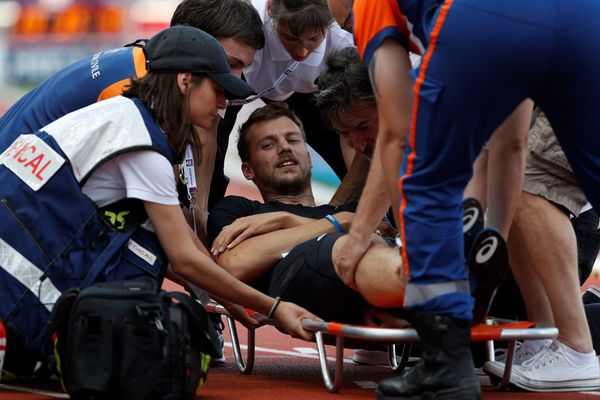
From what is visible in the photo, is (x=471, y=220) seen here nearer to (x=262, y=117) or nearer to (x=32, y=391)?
(x=32, y=391)

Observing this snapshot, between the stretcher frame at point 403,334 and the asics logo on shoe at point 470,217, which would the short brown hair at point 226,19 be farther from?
the asics logo on shoe at point 470,217

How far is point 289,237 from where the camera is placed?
15.4 feet

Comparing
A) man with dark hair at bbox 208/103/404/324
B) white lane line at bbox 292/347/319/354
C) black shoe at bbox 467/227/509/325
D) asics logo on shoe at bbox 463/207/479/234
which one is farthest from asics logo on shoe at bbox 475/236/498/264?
white lane line at bbox 292/347/319/354

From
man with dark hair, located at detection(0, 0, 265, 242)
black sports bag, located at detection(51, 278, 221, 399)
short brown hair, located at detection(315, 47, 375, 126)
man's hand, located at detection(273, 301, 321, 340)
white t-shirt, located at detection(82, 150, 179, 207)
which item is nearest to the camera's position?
black sports bag, located at detection(51, 278, 221, 399)

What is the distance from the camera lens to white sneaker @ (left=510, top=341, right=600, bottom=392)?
13.9 feet

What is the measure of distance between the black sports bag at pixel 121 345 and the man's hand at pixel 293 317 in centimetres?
54

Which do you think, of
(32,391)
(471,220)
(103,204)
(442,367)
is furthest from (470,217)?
(32,391)

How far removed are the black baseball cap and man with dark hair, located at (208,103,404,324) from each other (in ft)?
2.23

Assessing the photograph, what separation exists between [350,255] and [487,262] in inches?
21.0

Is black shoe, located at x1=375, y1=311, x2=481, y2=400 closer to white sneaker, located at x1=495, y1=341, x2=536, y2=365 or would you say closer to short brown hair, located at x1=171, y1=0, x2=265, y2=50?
white sneaker, located at x1=495, y1=341, x2=536, y2=365

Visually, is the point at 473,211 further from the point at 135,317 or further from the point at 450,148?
the point at 135,317

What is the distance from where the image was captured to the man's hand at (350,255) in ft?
13.2

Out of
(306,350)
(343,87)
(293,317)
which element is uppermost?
(343,87)

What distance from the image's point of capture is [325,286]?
13.9 feet
